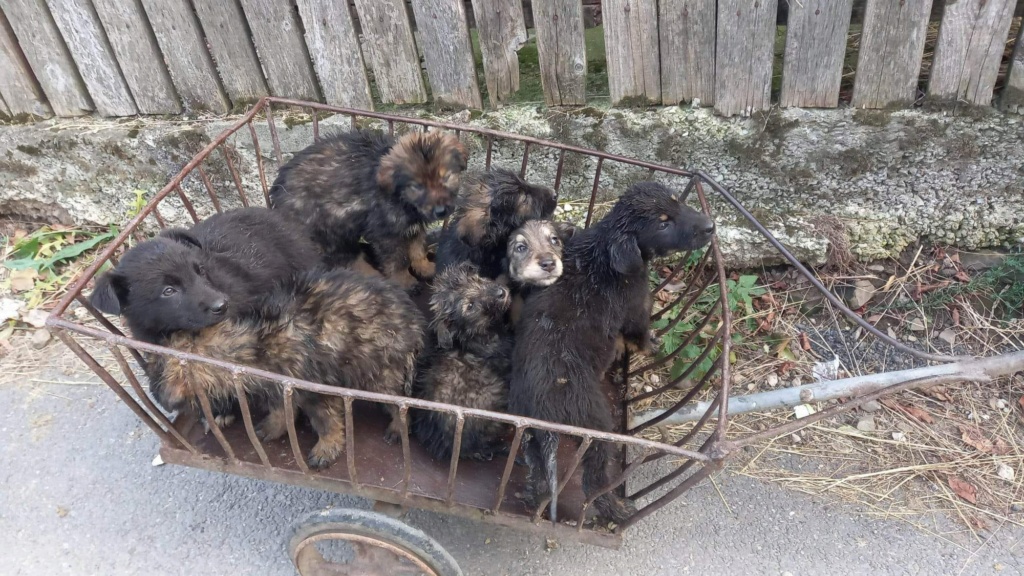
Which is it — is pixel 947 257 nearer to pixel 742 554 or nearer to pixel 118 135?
pixel 742 554

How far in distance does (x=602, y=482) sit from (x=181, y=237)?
2225 millimetres

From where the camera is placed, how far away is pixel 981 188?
4305 millimetres

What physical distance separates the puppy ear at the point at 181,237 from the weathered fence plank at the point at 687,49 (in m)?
2.96

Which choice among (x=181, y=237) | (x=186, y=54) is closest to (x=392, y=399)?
(x=181, y=237)

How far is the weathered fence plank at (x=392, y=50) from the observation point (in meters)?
4.39

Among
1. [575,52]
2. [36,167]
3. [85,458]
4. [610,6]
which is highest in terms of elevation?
[610,6]

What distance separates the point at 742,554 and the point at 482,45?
3.48m

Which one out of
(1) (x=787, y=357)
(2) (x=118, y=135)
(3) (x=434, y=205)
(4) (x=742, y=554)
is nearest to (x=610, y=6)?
(3) (x=434, y=205)

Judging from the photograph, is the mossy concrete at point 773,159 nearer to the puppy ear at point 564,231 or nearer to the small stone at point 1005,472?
the puppy ear at point 564,231

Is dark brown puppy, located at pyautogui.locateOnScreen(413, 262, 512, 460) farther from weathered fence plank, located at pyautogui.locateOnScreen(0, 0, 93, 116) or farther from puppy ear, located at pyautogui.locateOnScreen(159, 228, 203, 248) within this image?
weathered fence plank, located at pyautogui.locateOnScreen(0, 0, 93, 116)

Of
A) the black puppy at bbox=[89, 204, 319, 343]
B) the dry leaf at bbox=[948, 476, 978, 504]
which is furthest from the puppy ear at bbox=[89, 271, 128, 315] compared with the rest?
the dry leaf at bbox=[948, 476, 978, 504]

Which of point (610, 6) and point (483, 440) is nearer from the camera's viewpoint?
point (483, 440)

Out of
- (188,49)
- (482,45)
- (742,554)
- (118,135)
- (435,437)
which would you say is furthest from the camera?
(118,135)

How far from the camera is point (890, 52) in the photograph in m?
3.93
